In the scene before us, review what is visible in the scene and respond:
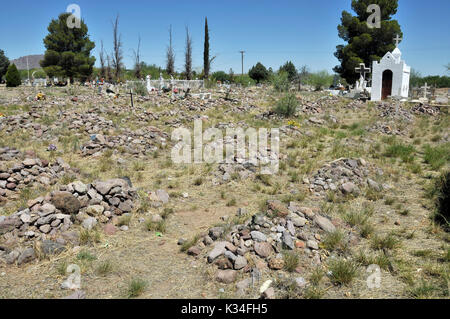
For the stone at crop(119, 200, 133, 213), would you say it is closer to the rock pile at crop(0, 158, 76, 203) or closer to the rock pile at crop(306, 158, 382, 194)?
the rock pile at crop(0, 158, 76, 203)

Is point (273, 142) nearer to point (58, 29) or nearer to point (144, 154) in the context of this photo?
point (144, 154)

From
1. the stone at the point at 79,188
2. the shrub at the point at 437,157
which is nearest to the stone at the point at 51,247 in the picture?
the stone at the point at 79,188

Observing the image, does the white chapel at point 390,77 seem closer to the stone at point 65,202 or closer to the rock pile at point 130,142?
the rock pile at point 130,142

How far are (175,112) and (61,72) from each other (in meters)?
27.9

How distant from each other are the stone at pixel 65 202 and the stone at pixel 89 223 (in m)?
0.30

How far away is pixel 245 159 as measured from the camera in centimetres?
829

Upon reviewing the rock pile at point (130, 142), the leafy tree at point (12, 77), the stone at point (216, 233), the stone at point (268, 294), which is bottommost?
the stone at point (268, 294)

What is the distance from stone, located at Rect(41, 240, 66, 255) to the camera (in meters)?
4.22

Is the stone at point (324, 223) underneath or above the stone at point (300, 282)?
above

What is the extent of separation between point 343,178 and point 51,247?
5634 mm

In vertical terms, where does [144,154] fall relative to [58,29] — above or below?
below

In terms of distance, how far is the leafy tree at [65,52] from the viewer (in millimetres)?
36062
